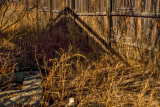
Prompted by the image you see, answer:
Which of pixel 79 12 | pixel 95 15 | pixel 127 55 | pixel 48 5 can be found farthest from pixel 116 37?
pixel 48 5

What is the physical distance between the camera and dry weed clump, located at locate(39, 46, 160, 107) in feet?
9.90

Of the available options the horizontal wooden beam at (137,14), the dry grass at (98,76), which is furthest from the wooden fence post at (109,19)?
the dry grass at (98,76)

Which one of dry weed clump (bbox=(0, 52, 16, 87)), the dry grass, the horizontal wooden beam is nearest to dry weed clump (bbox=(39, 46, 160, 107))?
the dry grass

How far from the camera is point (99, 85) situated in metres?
3.90

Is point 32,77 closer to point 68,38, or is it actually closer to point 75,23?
point 68,38

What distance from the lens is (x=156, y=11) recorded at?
13.4 feet

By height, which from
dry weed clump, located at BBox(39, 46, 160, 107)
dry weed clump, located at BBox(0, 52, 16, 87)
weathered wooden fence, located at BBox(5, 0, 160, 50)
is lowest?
dry weed clump, located at BBox(39, 46, 160, 107)

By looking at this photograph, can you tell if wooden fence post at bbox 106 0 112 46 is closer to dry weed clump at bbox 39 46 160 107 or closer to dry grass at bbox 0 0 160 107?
dry grass at bbox 0 0 160 107

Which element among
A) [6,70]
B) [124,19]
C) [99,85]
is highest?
[124,19]

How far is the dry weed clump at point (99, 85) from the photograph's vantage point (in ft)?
9.90

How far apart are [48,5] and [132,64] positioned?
5863 mm

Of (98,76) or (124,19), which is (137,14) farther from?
(98,76)

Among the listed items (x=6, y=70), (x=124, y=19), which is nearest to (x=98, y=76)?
(x=124, y=19)

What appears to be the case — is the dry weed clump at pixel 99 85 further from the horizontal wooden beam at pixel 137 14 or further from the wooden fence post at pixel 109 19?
the horizontal wooden beam at pixel 137 14
